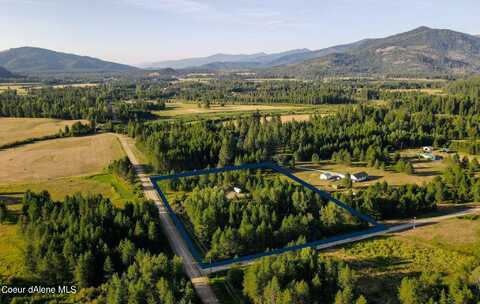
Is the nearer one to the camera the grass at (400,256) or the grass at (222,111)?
the grass at (400,256)

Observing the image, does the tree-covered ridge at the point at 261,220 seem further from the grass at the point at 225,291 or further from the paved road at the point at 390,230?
the grass at the point at 225,291

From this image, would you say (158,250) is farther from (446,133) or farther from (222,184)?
(446,133)

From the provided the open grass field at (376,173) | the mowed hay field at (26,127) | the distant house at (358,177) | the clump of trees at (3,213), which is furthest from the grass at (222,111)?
the clump of trees at (3,213)

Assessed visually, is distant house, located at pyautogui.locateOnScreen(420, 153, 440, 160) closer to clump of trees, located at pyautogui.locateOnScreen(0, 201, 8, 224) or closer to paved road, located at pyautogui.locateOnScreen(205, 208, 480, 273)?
paved road, located at pyautogui.locateOnScreen(205, 208, 480, 273)

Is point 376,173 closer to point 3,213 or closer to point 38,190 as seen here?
point 38,190

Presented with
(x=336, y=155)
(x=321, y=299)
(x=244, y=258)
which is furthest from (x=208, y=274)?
(x=336, y=155)

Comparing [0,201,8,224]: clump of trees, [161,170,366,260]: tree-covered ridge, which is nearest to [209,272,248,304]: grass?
[161,170,366,260]: tree-covered ridge
